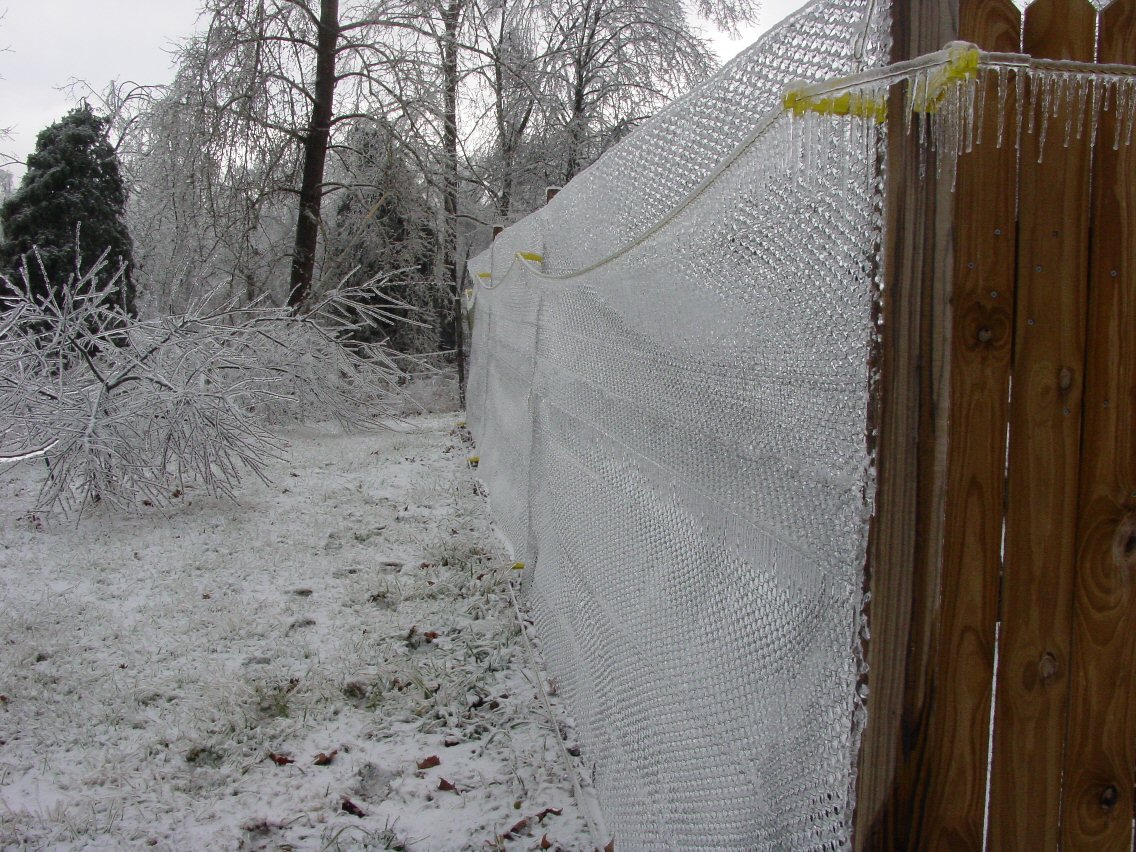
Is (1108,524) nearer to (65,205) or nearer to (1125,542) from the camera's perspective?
(1125,542)

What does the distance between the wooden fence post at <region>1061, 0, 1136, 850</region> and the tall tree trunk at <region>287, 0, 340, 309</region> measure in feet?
38.3

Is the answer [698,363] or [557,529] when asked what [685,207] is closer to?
[698,363]

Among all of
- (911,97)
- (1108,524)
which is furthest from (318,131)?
(1108,524)

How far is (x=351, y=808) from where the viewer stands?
7.64 feet

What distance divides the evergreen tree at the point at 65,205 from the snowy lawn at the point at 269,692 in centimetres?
770

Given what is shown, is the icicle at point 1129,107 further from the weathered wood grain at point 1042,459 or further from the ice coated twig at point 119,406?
the ice coated twig at point 119,406

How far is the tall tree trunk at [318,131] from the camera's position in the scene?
11688 millimetres

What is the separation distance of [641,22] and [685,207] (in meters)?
16.5

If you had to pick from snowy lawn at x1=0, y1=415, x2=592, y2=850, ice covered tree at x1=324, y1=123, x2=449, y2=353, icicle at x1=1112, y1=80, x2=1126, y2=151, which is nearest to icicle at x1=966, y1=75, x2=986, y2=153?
icicle at x1=1112, y1=80, x2=1126, y2=151

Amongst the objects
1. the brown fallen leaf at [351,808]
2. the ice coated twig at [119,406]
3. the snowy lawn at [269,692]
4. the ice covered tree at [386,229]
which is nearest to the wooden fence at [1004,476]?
the snowy lawn at [269,692]

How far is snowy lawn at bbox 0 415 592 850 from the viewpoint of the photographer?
2295 millimetres

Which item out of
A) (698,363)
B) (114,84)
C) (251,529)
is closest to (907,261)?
(698,363)

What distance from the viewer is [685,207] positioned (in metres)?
1.73

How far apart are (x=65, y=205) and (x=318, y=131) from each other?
13.2 feet
